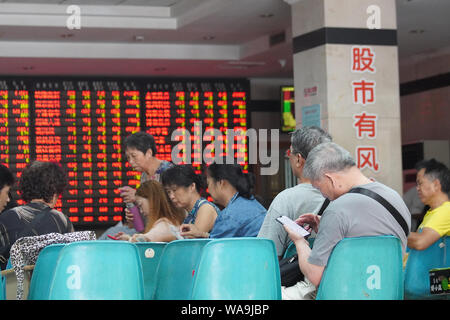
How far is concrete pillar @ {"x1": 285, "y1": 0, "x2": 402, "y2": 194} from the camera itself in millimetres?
6555

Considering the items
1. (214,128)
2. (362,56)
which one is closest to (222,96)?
(214,128)

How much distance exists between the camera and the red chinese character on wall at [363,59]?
664 centimetres

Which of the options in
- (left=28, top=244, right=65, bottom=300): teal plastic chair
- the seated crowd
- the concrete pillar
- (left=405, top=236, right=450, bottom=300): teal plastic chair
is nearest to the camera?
the seated crowd

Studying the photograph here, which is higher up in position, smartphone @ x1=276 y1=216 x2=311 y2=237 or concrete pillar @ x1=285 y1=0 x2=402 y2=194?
concrete pillar @ x1=285 y1=0 x2=402 y2=194

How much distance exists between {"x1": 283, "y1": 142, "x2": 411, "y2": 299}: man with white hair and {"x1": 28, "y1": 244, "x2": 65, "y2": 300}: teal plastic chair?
3.36 feet

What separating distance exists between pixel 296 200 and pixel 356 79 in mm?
3329

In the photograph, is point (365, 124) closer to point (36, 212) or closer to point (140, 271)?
point (36, 212)

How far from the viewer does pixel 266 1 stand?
23.8ft

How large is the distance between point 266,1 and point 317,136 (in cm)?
392

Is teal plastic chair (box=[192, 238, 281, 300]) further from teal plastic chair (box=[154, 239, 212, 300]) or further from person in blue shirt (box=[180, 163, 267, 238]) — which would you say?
person in blue shirt (box=[180, 163, 267, 238])

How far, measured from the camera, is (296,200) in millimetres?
3529

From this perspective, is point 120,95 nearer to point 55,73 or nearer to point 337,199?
point 55,73

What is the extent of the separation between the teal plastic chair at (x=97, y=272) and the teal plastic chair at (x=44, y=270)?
1.19 ft

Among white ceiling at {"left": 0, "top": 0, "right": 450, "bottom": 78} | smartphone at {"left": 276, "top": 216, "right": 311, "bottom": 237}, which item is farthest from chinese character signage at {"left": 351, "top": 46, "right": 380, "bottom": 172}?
smartphone at {"left": 276, "top": 216, "right": 311, "bottom": 237}
